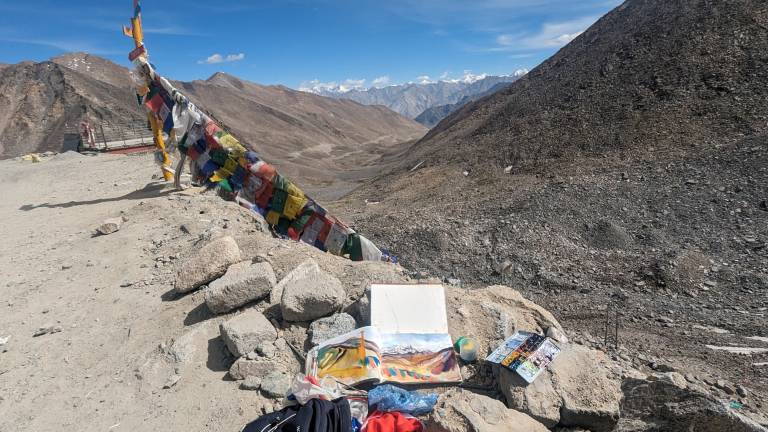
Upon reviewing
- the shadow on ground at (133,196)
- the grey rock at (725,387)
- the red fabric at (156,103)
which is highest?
the red fabric at (156,103)

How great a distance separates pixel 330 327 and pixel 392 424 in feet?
3.90

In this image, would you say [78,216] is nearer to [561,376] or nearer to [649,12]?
[561,376]

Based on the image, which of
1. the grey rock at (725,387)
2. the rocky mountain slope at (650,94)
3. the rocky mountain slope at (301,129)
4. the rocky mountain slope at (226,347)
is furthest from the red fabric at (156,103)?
the rocky mountain slope at (301,129)

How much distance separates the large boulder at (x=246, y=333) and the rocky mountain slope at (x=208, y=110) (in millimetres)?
25398

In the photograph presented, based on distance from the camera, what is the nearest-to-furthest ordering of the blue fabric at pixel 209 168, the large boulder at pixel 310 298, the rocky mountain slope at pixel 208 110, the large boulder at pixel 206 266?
the large boulder at pixel 310 298, the large boulder at pixel 206 266, the blue fabric at pixel 209 168, the rocky mountain slope at pixel 208 110

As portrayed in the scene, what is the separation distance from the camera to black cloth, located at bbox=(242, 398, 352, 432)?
2.57 metres

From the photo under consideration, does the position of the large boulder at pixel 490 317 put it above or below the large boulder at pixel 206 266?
below

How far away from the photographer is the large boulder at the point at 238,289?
4.05 meters

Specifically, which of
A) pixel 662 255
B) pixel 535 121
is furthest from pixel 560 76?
pixel 662 255

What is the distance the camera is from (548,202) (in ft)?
37.8

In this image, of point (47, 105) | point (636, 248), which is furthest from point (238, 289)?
point (47, 105)

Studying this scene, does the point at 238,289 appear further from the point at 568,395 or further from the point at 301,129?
the point at 301,129

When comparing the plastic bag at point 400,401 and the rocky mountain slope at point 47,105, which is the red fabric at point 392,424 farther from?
the rocky mountain slope at point 47,105

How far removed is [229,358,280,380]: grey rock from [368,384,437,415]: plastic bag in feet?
3.01
